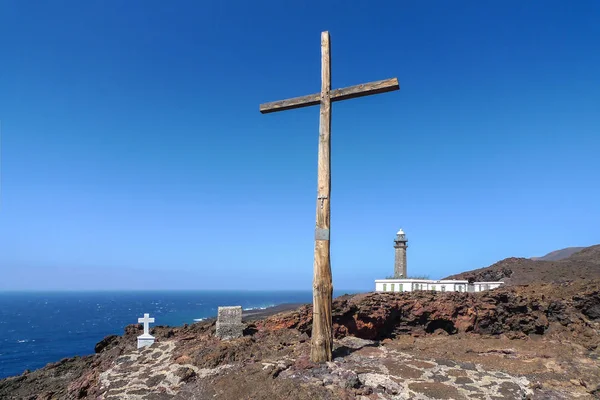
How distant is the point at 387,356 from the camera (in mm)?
10250

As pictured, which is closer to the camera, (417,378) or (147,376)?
(417,378)

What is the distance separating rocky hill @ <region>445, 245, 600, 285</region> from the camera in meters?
27.6

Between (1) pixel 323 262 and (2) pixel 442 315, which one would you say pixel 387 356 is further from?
(2) pixel 442 315

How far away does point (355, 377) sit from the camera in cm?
811

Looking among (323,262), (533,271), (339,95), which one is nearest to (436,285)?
(533,271)

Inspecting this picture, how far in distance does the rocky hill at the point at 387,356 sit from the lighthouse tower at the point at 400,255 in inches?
959

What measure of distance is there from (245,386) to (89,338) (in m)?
64.8

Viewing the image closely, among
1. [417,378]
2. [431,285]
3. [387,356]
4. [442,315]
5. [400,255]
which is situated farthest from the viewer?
[400,255]

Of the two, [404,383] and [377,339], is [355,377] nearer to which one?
[404,383]

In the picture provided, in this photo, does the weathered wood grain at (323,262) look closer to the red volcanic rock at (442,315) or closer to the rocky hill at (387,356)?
the rocky hill at (387,356)

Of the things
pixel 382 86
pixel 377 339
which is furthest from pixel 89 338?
pixel 382 86

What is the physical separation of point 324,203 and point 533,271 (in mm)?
28860

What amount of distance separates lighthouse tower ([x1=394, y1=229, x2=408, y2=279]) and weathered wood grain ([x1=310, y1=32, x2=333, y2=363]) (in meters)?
32.3

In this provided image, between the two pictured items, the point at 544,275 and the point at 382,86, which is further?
the point at 544,275
